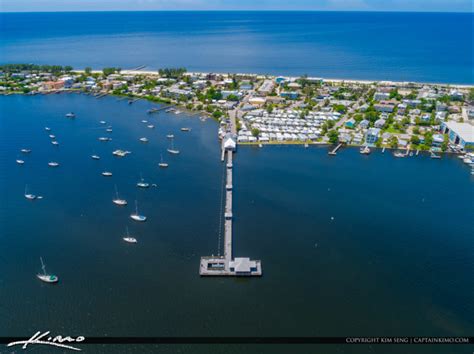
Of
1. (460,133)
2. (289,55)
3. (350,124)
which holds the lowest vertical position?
(460,133)

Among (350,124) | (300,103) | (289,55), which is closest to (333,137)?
(350,124)

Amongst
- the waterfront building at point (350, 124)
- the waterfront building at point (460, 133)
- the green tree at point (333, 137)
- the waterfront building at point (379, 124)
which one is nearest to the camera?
the waterfront building at point (460, 133)

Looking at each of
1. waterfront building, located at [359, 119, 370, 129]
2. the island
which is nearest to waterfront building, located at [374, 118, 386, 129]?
the island

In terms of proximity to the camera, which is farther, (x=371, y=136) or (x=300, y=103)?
(x=300, y=103)

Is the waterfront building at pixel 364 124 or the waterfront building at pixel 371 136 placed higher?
the waterfront building at pixel 364 124

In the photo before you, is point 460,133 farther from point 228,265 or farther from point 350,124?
point 228,265

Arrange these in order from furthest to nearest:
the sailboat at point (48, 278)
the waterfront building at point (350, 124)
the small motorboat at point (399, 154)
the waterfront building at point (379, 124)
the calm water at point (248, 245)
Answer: the waterfront building at point (350, 124) → the waterfront building at point (379, 124) → the small motorboat at point (399, 154) → the sailboat at point (48, 278) → the calm water at point (248, 245)

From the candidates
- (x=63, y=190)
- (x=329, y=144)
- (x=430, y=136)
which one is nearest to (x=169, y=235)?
(x=63, y=190)

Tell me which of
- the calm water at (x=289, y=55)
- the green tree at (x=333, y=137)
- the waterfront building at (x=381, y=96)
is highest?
the calm water at (x=289, y=55)

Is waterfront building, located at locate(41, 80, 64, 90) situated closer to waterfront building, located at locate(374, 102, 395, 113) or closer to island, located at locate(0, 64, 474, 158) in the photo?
island, located at locate(0, 64, 474, 158)

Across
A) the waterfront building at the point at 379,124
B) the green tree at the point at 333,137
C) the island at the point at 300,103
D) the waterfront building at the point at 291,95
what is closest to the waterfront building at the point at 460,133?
the island at the point at 300,103

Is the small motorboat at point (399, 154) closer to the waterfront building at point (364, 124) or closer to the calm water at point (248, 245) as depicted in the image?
the calm water at point (248, 245)
